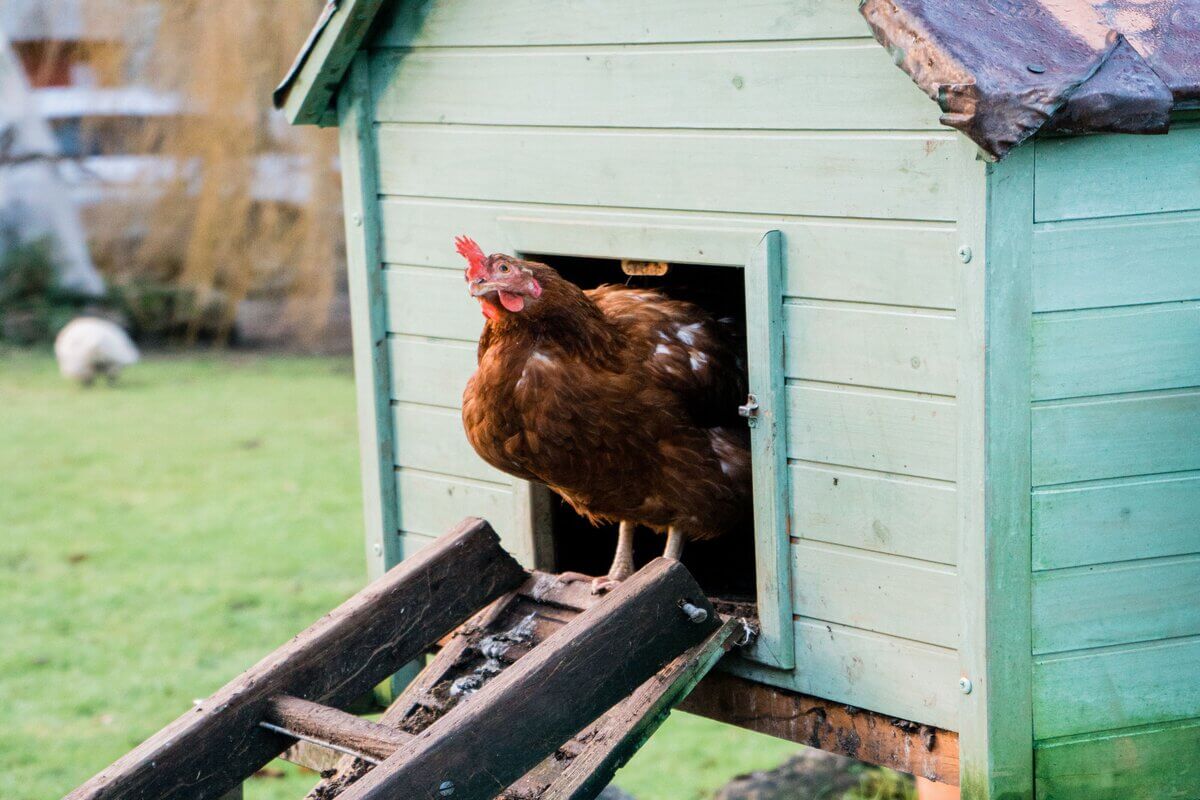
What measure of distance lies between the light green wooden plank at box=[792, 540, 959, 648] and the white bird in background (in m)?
9.68

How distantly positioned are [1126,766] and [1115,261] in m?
1.10

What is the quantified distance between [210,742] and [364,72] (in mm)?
1863

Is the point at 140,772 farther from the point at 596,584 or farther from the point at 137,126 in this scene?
the point at 137,126

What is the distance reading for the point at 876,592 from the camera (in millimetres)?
3090

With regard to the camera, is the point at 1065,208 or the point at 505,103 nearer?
the point at 1065,208

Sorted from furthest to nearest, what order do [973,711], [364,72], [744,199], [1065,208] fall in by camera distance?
1. [364,72]
2. [744,199]
3. [973,711]
4. [1065,208]

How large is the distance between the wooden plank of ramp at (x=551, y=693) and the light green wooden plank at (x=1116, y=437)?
2.72 ft

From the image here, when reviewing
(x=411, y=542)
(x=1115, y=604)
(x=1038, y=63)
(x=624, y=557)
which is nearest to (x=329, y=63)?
(x=411, y=542)

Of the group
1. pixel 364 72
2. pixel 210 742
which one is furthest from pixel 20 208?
pixel 210 742

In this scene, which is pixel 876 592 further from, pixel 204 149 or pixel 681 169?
pixel 204 149

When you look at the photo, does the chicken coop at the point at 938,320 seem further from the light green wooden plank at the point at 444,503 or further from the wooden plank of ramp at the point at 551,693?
the light green wooden plank at the point at 444,503

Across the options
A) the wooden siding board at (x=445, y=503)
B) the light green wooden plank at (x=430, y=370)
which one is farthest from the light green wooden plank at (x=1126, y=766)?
the light green wooden plank at (x=430, y=370)

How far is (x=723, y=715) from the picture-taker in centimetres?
351

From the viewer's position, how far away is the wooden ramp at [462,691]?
9.06 feet
